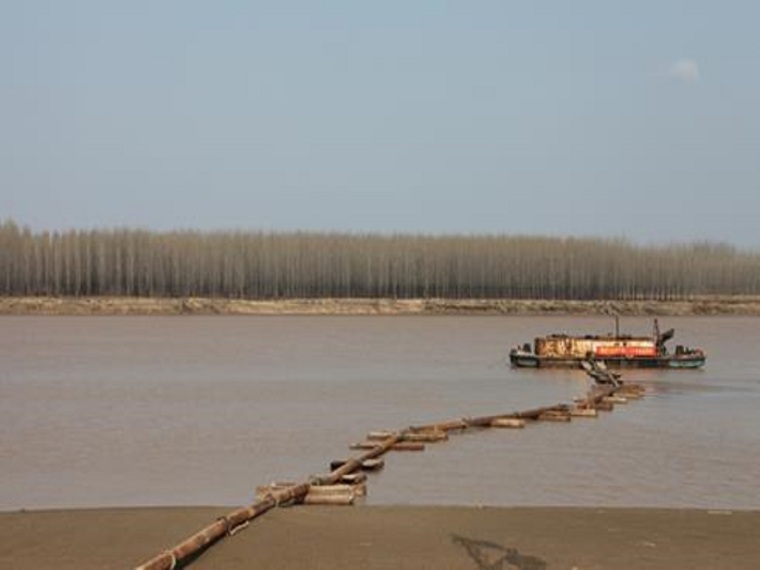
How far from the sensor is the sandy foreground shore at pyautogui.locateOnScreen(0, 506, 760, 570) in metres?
11.2

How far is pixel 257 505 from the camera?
13.6m

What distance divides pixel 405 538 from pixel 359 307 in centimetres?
10430

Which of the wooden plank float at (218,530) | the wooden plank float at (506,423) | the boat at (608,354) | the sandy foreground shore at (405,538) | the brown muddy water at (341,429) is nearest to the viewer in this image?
the wooden plank float at (218,530)

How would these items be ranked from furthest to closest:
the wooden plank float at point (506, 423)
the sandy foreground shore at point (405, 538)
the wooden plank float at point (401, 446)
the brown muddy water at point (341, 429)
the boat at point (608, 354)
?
the boat at point (608, 354), the wooden plank float at point (506, 423), the wooden plank float at point (401, 446), the brown muddy water at point (341, 429), the sandy foreground shore at point (405, 538)

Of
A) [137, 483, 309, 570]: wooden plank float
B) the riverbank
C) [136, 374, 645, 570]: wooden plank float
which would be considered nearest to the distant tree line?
the riverbank

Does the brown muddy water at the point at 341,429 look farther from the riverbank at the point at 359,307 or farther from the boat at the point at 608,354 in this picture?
the riverbank at the point at 359,307

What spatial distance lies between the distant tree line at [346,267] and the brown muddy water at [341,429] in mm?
51498

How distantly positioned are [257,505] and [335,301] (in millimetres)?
102735

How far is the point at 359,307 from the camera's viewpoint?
11669 cm

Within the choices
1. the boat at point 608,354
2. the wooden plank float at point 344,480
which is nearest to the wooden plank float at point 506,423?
the wooden plank float at point 344,480

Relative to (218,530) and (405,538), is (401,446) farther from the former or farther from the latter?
A: (218,530)

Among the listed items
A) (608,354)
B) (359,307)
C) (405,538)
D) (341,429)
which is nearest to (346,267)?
(359,307)

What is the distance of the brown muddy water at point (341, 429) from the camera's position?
1831cm

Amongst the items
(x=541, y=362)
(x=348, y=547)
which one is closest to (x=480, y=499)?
(x=348, y=547)
